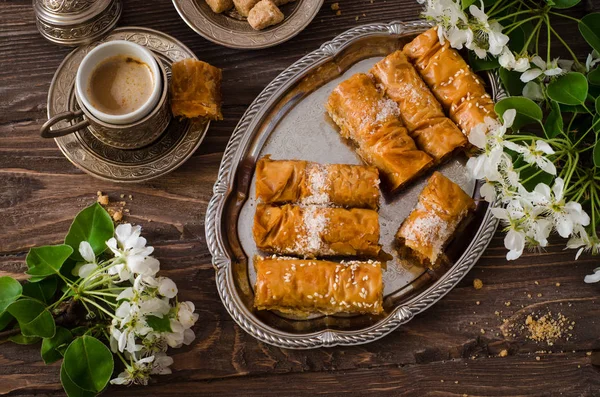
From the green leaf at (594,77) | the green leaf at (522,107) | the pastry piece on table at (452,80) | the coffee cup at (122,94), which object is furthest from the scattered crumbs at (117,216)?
the green leaf at (594,77)

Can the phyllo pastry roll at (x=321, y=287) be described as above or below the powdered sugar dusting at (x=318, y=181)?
below

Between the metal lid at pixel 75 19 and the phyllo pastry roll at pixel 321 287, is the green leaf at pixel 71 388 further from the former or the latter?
the metal lid at pixel 75 19

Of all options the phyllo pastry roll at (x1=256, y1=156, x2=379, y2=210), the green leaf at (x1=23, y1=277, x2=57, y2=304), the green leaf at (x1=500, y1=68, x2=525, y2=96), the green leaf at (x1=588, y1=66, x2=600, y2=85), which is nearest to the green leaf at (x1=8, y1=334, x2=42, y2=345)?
the green leaf at (x1=23, y1=277, x2=57, y2=304)

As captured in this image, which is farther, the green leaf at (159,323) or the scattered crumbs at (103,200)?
the scattered crumbs at (103,200)

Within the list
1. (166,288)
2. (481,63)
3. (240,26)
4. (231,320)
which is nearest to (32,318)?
(166,288)

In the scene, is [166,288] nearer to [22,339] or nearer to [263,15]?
[22,339]
